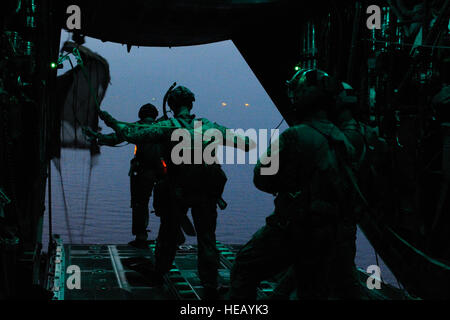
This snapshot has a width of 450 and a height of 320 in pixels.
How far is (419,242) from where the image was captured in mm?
5496

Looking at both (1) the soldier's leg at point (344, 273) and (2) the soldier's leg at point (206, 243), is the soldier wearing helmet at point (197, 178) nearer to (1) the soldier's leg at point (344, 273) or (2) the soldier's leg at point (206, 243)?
(2) the soldier's leg at point (206, 243)

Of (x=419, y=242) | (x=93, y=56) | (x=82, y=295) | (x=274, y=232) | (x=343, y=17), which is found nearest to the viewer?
(x=274, y=232)

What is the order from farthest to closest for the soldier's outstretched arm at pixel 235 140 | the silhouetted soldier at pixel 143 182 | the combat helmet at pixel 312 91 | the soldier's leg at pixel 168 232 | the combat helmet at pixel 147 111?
1. the silhouetted soldier at pixel 143 182
2. the combat helmet at pixel 147 111
3. the soldier's leg at pixel 168 232
4. the soldier's outstretched arm at pixel 235 140
5. the combat helmet at pixel 312 91

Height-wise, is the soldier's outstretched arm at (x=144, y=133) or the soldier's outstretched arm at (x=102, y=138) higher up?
the soldier's outstretched arm at (x=144, y=133)

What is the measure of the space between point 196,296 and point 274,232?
7.08 ft

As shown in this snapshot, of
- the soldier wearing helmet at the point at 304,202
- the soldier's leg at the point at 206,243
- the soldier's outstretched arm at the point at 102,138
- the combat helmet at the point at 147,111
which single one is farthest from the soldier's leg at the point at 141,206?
the soldier wearing helmet at the point at 304,202

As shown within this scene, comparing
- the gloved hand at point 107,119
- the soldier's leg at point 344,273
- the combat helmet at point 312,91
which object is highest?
the combat helmet at point 312,91

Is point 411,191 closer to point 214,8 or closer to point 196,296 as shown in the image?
point 196,296

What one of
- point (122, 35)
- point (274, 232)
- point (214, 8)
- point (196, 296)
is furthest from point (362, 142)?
point (122, 35)

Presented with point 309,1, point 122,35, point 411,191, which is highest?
point 309,1

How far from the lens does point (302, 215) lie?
3.21 m

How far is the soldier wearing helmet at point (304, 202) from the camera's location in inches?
126

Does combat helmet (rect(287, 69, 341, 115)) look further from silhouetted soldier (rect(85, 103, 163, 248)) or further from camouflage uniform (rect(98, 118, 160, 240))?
camouflage uniform (rect(98, 118, 160, 240))

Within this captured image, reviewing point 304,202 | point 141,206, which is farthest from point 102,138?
point 304,202
